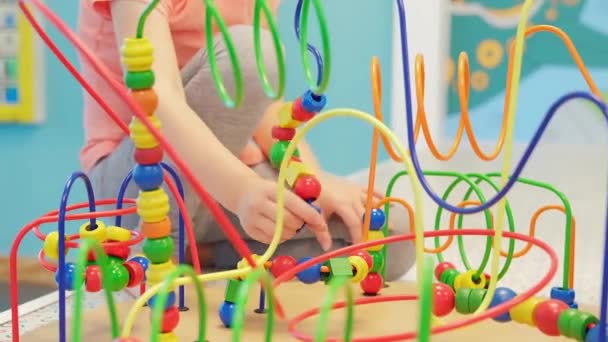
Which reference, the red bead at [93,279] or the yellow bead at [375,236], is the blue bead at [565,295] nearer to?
the yellow bead at [375,236]

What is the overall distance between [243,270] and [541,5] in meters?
1.62

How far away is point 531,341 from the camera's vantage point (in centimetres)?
68

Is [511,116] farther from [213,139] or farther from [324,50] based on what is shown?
[213,139]

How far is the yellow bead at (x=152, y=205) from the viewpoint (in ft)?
1.69

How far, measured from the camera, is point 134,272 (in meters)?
0.63

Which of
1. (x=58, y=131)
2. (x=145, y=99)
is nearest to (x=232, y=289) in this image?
(x=145, y=99)

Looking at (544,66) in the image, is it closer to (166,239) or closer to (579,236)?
(579,236)

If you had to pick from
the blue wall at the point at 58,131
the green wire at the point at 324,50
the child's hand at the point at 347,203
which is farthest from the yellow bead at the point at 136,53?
the blue wall at the point at 58,131

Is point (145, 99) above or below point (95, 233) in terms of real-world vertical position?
above

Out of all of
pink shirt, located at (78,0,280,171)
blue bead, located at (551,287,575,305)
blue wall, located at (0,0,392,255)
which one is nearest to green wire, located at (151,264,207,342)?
blue bead, located at (551,287,575,305)

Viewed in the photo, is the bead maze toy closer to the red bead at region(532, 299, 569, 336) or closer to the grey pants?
the red bead at region(532, 299, 569, 336)

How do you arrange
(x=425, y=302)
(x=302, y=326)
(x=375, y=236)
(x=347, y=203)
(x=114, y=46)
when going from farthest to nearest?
1. (x=114, y=46)
2. (x=347, y=203)
3. (x=375, y=236)
4. (x=302, y=326)
5. (x=425, y=302)

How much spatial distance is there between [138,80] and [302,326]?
0.96 feet

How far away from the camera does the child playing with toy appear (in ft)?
2.36
